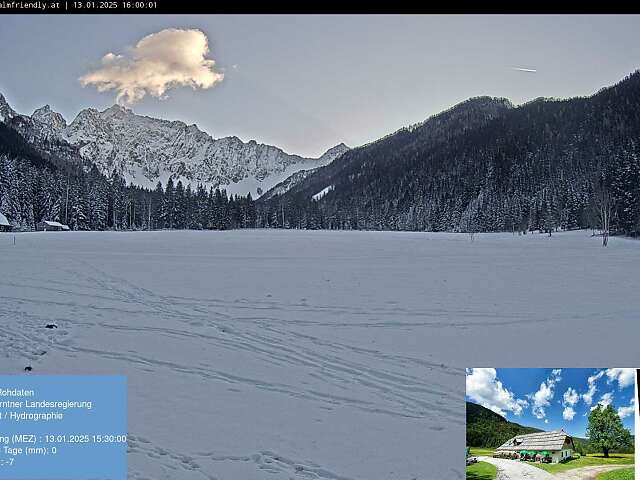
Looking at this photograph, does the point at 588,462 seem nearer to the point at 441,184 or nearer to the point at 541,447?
the point at 541,447

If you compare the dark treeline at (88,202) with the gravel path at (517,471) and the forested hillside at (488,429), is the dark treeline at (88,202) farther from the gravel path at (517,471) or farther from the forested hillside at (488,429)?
the gravel path at (517,471)

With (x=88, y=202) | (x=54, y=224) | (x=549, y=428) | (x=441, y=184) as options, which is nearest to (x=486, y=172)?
(x=441, y=184)

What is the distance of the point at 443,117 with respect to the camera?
149 meters

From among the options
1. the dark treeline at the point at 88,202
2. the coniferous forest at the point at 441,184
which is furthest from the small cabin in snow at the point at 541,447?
the dark treeline at the point at 88,202

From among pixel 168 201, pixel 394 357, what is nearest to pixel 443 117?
pixel 168 201

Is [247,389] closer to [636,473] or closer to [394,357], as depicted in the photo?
[394,357]

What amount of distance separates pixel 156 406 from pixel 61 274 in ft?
30.6

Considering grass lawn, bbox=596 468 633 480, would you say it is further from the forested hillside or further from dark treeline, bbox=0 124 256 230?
dark treeline, bbox=0 124 256 230
